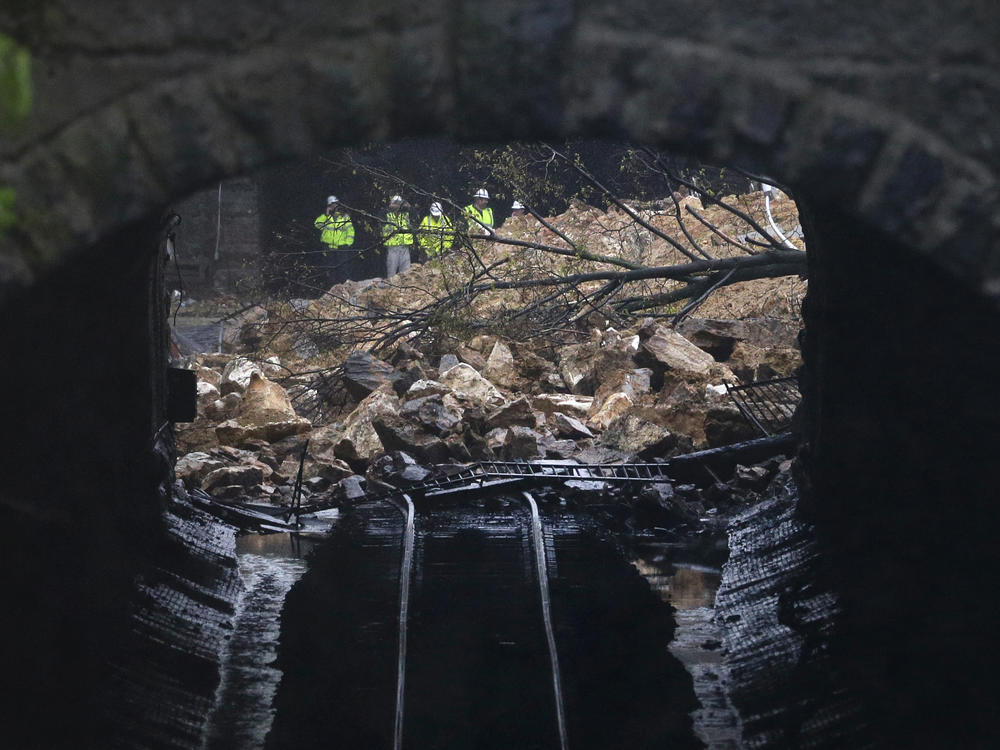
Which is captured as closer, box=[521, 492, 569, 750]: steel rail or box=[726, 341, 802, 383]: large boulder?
box=[521, 492, 569, 750]: steel rail

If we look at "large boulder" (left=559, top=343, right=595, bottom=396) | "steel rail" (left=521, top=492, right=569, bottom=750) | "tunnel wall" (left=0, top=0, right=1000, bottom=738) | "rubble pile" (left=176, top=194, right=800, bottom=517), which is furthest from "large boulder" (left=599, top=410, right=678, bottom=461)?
"tunnel wall" (left=0, top=0, right=1000, bottom=738)

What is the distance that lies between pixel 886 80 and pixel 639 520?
6.89m

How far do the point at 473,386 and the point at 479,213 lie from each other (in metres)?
2.14

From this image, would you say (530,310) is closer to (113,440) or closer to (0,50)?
(113,440)

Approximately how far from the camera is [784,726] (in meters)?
5.68

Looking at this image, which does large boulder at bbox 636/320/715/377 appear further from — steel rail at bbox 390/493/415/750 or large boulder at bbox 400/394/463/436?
steel rail at bbox 390/493/415/750

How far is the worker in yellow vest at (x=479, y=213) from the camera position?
11547 millimetres

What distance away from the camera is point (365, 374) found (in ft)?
46.9

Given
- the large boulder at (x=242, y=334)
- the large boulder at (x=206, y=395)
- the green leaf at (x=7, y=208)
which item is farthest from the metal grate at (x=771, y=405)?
the large boulder at (x=242, y=334)

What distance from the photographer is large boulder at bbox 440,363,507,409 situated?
13461 millimetres

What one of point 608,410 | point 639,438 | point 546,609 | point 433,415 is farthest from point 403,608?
point 608,410

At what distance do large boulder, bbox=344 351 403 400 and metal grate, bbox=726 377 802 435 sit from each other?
4.58 m

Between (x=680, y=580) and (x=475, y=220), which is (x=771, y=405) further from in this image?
(x=680, y=580)

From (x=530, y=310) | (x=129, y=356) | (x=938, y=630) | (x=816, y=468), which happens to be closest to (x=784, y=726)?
(x=938, y=630)
